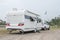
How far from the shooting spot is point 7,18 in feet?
67.8

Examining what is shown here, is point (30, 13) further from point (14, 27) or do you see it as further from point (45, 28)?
point (45, 28)

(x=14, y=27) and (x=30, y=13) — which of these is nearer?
(x=14, y=27)

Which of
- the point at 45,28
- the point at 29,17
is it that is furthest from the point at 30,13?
the point at 45,28

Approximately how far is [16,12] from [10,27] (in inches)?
73.2

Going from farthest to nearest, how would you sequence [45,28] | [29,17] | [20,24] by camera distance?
[45,28], [29,17], [20,24]

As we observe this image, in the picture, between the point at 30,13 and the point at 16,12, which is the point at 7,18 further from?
the point at 30,13

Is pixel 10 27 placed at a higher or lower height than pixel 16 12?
lower

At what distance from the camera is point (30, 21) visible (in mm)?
22281

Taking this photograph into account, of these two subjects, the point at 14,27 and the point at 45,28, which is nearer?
the point at 14,27

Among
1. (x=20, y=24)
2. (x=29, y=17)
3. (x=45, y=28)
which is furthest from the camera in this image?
(x=45, y=28)

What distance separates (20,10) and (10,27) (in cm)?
229

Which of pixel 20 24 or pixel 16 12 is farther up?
pixel 16 12

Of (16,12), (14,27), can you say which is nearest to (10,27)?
(14,27)

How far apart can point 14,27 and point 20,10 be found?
2.16m
